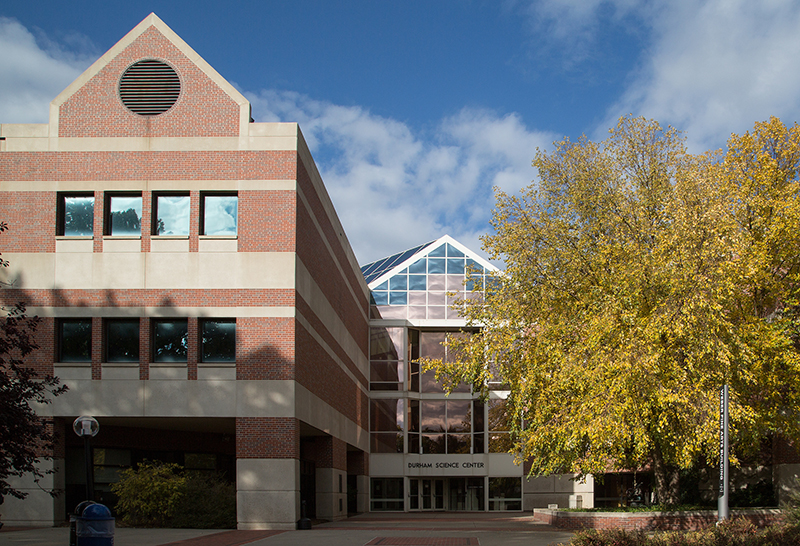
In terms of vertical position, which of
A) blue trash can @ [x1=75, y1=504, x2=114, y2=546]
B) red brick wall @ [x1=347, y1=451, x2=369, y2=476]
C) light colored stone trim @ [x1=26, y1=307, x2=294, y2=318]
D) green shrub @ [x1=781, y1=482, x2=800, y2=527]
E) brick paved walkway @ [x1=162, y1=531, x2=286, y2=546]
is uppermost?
light colored stone trim @ [x1=26, y1=307, x2=294, y2=318]

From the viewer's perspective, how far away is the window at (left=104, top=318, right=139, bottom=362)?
2273cm

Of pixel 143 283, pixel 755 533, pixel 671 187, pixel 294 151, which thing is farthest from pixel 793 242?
pixel 143 283

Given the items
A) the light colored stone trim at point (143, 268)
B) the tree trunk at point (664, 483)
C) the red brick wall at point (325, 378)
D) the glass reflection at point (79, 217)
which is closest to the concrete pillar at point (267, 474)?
the red brick wall at point (325, 378)

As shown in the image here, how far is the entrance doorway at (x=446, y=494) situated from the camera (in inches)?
1636

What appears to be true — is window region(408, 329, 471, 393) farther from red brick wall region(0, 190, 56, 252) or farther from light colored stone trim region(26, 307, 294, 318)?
red brick wall region(0, 190, 56, 252)

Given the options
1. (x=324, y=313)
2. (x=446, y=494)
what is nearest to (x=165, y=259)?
(x=324, y=313)

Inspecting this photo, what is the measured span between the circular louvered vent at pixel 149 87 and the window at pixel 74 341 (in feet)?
22.2

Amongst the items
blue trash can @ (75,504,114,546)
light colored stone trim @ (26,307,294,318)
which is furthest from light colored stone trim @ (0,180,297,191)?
blue trash can @ (75,504,114,546)

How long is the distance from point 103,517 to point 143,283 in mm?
11576

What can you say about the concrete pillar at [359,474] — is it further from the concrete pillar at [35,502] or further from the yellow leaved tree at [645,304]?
the concrete pillar at [35,502]

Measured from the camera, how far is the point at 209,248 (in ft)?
74.9

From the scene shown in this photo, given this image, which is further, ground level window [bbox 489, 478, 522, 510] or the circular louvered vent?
ground level window [bbox 489, 478, 522, 510]

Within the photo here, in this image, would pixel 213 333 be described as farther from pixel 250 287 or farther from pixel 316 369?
pixel 316 369

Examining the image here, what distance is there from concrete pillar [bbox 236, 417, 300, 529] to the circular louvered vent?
10.3 metres
